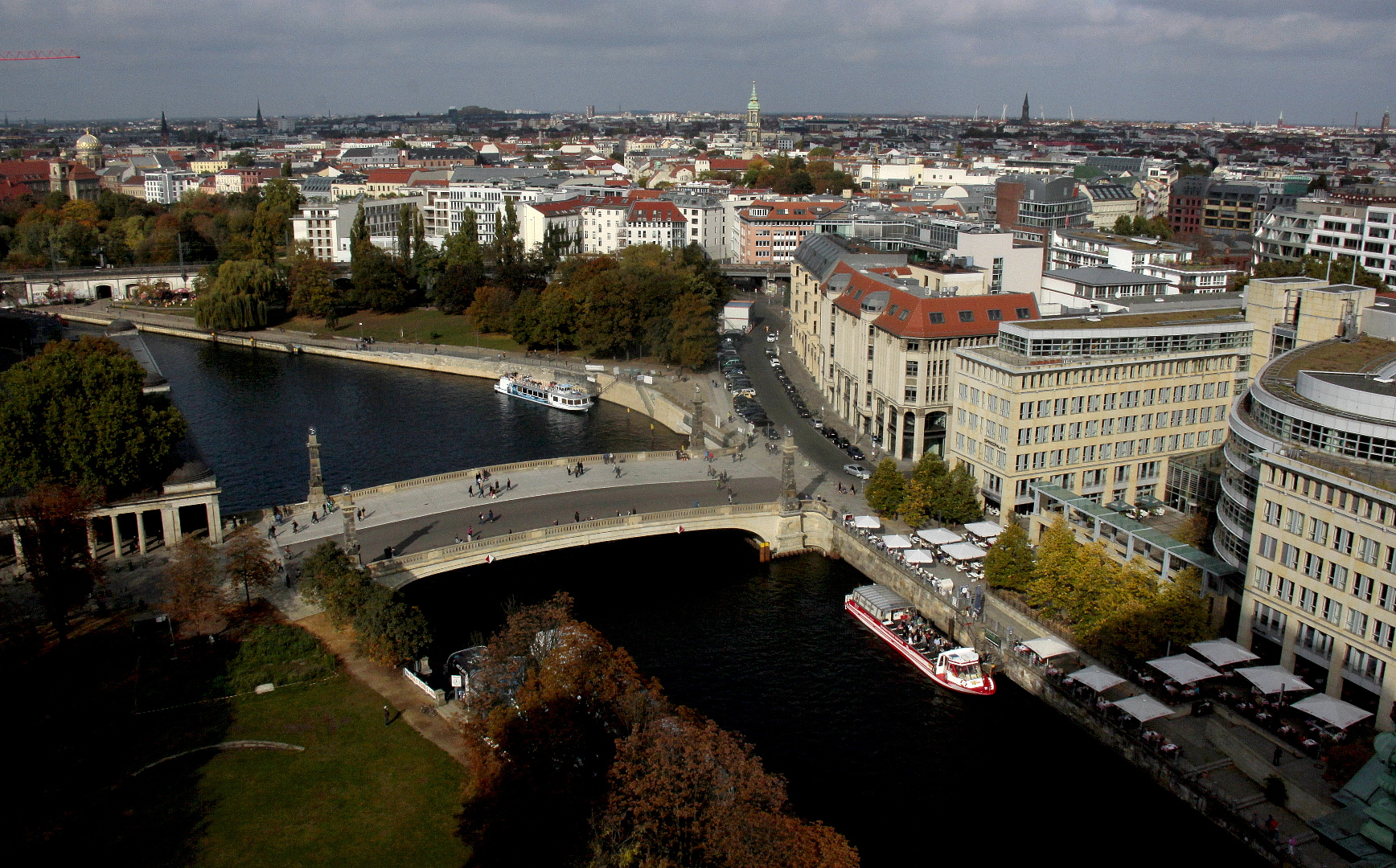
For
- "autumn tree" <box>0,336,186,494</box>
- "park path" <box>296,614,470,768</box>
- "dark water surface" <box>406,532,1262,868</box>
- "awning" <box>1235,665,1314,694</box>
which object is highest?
"autumn tree" <box>0,336,186,494</box>

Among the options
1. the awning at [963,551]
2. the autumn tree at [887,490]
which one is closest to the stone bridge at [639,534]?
the autumn tree at [887,490]

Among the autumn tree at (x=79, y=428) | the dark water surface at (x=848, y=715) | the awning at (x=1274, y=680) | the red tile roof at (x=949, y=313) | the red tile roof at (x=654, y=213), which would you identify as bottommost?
the dark water surface at (x=848, y=715)

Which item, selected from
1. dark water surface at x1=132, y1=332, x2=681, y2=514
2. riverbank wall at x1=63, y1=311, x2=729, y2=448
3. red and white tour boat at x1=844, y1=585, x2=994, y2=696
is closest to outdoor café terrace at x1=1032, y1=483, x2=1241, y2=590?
red and white tour boat at x1=844, y1=585, x2=994, y2=696

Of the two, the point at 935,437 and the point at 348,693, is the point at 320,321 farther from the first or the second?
the point at 348,693

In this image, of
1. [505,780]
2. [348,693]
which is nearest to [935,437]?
[348,693]

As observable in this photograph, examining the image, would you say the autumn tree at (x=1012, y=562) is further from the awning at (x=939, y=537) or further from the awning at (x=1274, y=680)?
the awning at (x=1274, y=680)

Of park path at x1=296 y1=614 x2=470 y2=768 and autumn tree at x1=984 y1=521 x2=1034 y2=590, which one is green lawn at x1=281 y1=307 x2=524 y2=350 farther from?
autumn tree at x1=984 y1=521 x2=1034 y2=590
